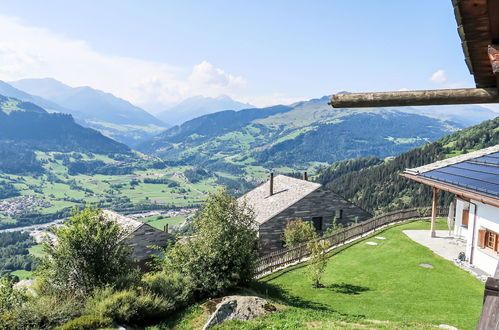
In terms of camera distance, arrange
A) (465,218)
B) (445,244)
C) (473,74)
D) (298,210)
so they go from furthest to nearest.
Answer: (298,210), (465,218), (445,244), (473,74)

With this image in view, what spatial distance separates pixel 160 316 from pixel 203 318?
70.3 inches

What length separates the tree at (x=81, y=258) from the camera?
13781 mm

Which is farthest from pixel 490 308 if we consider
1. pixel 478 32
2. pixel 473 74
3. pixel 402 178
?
pixel 402 178

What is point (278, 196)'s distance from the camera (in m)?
40.4

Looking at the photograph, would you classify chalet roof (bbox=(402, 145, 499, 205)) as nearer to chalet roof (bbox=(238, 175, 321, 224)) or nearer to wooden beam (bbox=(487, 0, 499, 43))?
chalet roof (bbox=(238, 175, 321, 224))

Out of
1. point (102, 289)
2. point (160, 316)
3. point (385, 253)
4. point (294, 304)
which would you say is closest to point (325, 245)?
point (294, 304)

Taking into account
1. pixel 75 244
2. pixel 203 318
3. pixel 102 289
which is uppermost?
pixel 75 244

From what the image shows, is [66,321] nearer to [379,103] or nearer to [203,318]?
[203,318]

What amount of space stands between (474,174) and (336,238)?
10.9 meters

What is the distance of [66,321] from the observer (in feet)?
37.6

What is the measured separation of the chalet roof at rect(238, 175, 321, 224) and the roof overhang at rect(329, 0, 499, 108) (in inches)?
1161

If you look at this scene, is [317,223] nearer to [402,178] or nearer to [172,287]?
[172,287]

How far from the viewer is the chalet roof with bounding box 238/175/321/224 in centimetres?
3631

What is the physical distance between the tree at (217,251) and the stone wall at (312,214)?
16.5 m
